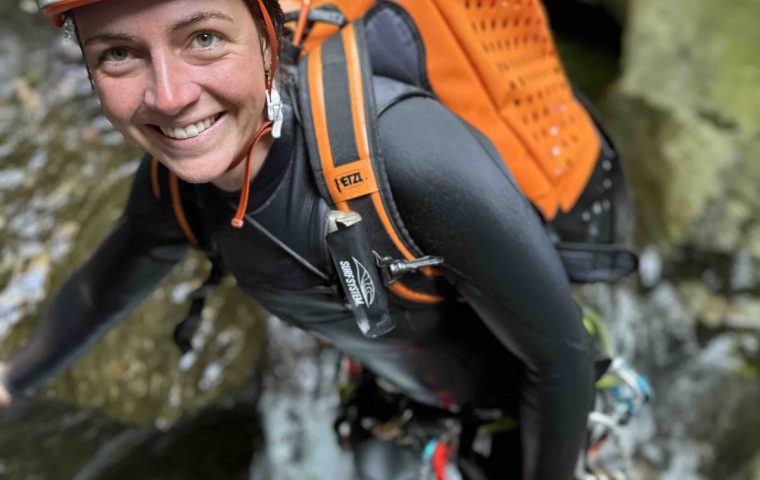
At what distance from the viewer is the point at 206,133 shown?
1069 mm

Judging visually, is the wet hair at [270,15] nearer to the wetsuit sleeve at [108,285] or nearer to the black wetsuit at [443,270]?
the black wetsuit at [443,270]

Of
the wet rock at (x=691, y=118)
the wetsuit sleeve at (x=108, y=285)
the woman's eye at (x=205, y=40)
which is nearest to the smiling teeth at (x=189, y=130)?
the woman's eye at (x=205, y=40)

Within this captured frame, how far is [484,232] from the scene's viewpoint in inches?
45.2

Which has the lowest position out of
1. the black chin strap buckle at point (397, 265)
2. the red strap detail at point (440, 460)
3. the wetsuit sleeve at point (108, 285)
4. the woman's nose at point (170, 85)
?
the red strap detail at point (440, 460)

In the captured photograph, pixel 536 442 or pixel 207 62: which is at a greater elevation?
pixel 207 62

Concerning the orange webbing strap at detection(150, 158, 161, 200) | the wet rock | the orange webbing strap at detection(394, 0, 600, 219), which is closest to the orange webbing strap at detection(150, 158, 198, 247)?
the orange webbing strap at detection(150, 158, 161, 200)

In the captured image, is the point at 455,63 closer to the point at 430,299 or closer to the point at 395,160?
the point at 395,160

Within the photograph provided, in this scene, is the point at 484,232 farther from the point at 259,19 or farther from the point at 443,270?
the point at 259,19

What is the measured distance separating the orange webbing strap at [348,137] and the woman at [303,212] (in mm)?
32

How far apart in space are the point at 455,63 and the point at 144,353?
1932mm

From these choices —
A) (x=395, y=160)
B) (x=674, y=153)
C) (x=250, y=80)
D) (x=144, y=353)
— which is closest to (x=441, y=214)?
(x=395, y=160)

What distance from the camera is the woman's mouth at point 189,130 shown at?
1057 millimetres

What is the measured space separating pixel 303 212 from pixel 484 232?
1.04 ft

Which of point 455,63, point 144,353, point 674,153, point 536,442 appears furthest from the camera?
point 674,153
